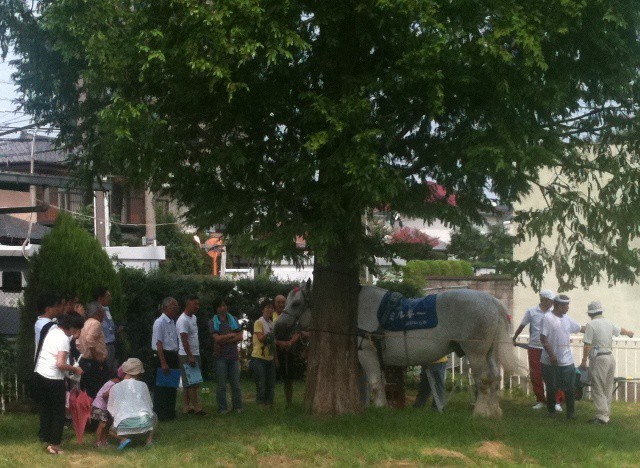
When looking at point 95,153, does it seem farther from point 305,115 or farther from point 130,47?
point 305,115

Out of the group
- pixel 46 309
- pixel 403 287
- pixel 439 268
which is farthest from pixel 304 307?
pixel 439 268

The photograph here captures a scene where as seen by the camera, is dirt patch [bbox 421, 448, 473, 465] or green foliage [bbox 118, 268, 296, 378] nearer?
dirt patch [bbox 421, 448, 473, 465]

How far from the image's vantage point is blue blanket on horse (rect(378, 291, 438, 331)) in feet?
48.2

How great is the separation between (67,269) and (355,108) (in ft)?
20.9

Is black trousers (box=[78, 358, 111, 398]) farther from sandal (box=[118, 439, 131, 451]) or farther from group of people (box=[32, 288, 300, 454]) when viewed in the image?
sandal (box=[118, 439, 131, 451])

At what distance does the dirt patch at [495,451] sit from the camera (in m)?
11.6

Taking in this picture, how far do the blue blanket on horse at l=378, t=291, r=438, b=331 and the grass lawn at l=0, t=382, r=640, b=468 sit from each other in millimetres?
1253

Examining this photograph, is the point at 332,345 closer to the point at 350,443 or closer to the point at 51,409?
the point at 350,443

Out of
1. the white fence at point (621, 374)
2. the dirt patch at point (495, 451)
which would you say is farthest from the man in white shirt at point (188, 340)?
the white fence at point (621, 374)

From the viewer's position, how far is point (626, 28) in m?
11.6

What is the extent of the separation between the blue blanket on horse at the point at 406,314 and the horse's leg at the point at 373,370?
385mm

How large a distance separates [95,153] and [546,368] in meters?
7.42

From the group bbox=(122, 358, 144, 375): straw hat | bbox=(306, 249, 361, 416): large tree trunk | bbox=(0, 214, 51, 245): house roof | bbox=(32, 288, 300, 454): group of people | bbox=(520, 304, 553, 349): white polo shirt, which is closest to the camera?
bbox=(32, 288, 300, 454): group of people

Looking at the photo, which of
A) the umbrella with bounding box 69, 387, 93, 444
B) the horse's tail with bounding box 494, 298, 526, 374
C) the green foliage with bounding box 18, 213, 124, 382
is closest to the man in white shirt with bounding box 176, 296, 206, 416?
the green foliage with bounding box 18, 213, 124, 382
